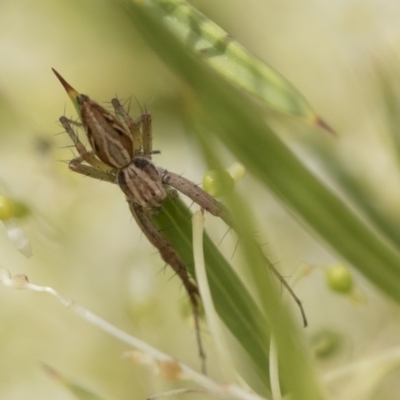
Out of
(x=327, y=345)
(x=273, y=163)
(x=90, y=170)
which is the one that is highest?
(x=90, y=170)

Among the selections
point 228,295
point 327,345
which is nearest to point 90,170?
point 228,295

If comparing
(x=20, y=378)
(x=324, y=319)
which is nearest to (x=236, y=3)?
(x=324, y=319)

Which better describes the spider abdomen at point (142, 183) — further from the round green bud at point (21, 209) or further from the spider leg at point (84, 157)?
the round green bud at point (21, 209)

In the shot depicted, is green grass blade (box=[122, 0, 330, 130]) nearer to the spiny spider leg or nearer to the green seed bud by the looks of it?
the spiny spider leg

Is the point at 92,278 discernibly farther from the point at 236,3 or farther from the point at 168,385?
the point at 236,3

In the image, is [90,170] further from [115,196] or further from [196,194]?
[115,196]
